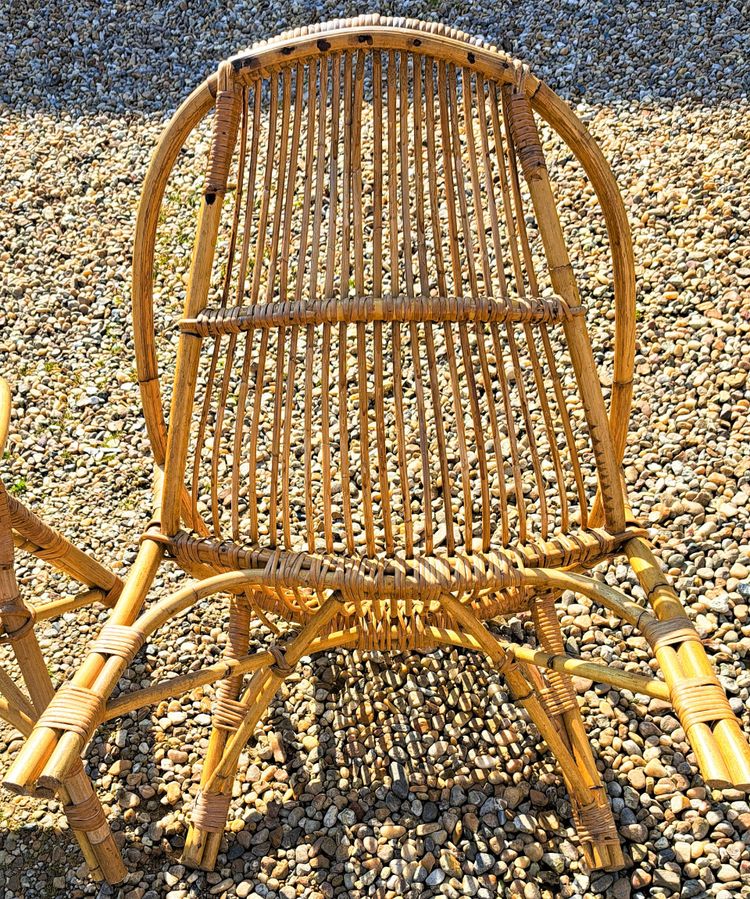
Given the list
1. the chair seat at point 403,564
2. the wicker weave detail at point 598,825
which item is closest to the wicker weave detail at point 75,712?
the chair seat at point 403,564

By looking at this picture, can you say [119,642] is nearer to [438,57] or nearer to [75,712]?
[75,712]

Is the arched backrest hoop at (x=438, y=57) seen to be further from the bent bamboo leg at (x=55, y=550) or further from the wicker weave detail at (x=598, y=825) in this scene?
the wicker weave detail at (x=598, y=825)

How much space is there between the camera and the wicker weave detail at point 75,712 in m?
1.21

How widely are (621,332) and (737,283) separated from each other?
1.54 metres

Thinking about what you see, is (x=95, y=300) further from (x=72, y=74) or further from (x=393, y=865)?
(x=393, y=865)

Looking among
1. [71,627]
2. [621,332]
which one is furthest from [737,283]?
[71,627]

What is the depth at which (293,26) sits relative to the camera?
14.7 ft

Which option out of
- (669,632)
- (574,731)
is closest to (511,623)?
(574,731)

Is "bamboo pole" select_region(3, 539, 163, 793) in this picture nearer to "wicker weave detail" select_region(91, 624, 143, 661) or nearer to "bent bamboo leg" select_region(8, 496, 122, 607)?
"wicker weave detail" select_region(91, 624, 143, 661)

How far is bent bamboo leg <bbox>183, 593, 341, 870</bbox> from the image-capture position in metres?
1.59

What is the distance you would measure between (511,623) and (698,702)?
107 cm

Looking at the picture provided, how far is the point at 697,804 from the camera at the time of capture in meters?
1.84

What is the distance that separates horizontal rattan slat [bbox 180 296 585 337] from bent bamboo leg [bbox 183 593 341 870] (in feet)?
1.67

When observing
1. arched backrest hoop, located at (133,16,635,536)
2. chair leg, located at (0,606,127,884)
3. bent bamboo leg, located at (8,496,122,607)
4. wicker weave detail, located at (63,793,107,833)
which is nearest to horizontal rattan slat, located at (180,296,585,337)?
arched backrest hoop, located at (133,16,635,536)
